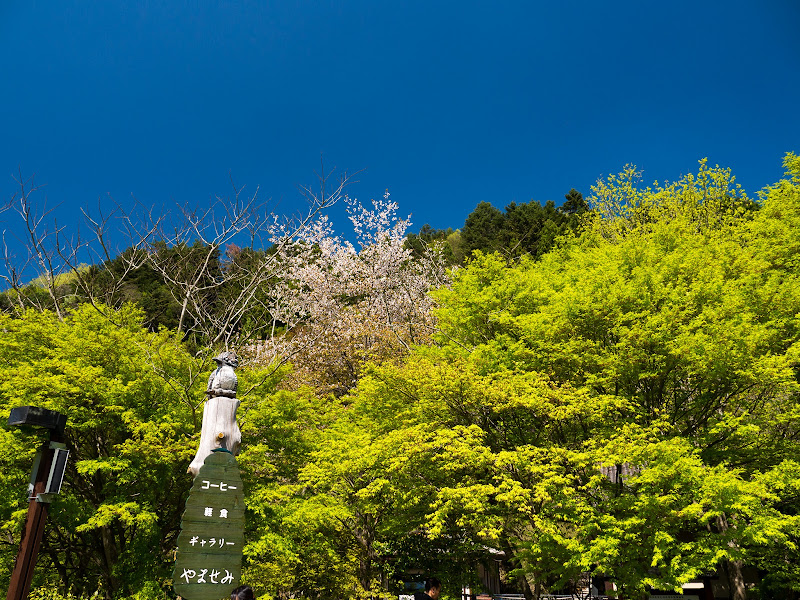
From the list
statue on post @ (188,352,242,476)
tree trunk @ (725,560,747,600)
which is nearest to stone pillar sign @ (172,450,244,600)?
statue on post @ (188,352,242,476)

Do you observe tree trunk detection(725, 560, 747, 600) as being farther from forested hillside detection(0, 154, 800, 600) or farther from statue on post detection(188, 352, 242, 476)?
statue on post detection(188, 352, 242, 476)

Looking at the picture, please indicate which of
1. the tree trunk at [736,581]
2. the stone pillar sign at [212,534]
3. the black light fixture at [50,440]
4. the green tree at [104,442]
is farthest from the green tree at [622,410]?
the black light fixture at [50,440]

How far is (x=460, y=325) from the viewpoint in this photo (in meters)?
17.9

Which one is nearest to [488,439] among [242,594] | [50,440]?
[242,594]

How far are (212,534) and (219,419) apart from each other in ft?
4.25

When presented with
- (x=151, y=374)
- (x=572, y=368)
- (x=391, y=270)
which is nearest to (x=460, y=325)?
(x=572, y=368)

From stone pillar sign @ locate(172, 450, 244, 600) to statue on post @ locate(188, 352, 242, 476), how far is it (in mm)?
234

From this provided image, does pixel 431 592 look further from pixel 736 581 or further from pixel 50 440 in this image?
pixel 736 581

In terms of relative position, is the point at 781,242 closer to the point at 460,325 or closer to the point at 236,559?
the point at 460,325

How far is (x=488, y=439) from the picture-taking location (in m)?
15.4

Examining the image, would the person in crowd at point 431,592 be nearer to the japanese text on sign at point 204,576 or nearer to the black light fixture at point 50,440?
the japanese text on sign at point 204,576

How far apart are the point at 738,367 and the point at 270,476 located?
41.2 feet

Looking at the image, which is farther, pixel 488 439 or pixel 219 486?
pixel 488 439

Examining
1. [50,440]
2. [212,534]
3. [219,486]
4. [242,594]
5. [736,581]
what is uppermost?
[50,440]
